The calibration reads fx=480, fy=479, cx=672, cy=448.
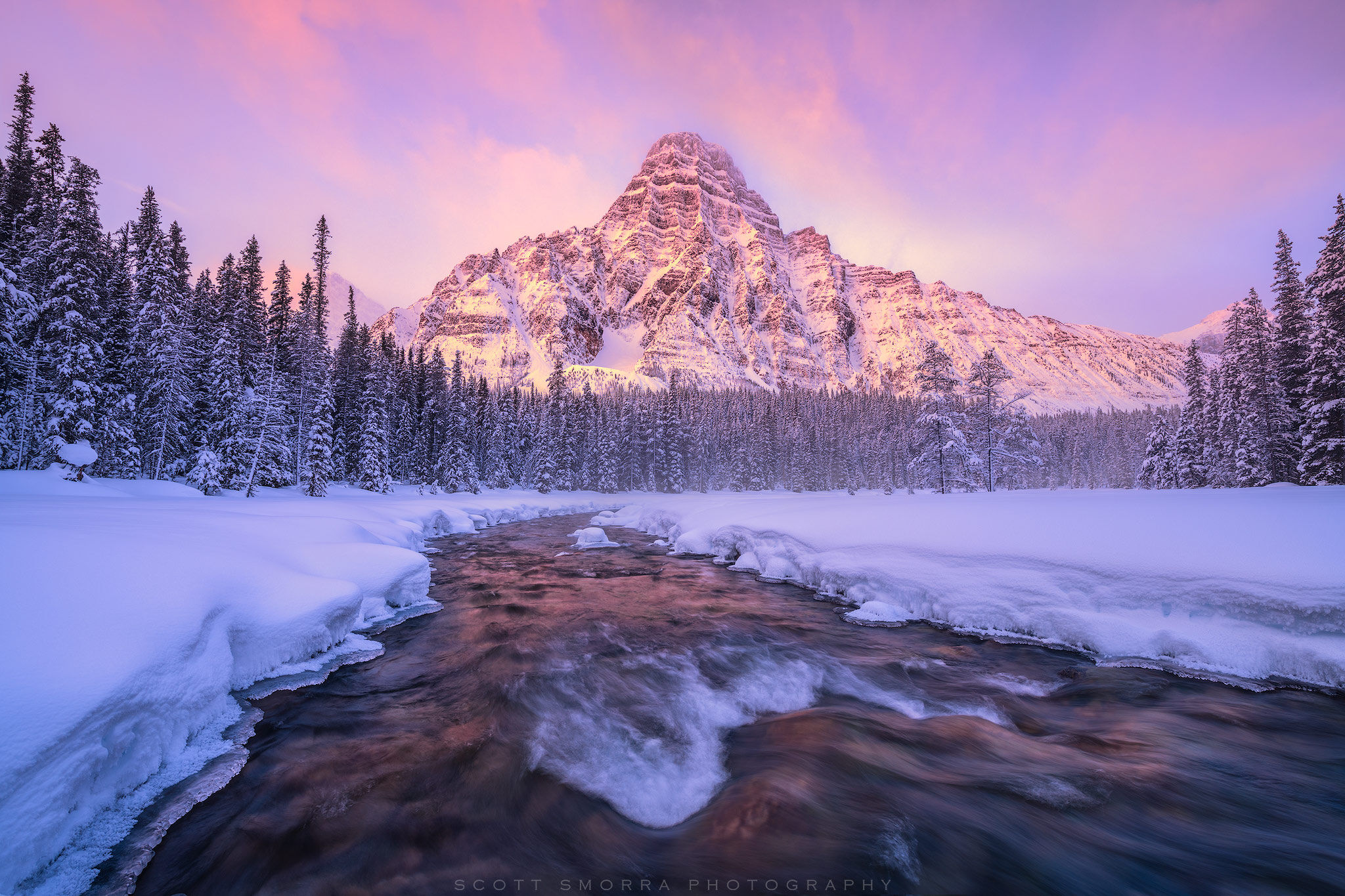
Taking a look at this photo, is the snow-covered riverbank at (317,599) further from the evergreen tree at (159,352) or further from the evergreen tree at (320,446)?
the evergreen tree at (320,446)

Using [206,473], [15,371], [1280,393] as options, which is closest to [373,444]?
[206,473]

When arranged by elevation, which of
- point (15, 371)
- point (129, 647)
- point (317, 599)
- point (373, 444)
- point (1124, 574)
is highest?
point (15, 371)

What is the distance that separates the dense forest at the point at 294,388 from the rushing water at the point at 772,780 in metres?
24.9

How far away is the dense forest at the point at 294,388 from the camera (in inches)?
816

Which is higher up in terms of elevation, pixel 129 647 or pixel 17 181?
pixel 17 181

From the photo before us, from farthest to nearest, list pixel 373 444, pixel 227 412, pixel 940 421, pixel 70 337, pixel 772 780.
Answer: pixel 373 444
pixel 940 421
pixel 227 412
pixel 70 337
pixel 772 780

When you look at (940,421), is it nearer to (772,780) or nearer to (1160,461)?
(1160,461)

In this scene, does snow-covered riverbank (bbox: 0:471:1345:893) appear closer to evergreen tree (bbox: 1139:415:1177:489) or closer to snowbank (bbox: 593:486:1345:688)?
snowbank (bbox: 593:486:1345:688)

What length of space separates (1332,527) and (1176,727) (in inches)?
239

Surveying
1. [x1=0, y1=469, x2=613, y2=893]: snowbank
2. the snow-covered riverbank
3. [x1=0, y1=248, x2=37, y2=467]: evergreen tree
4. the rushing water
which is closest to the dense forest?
[x1=0, y1=248, x2=37, y2=467]: evergreen tree

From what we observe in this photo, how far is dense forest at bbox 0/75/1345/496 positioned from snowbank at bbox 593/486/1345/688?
19802mm

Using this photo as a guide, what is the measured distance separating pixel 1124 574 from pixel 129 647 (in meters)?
13.1

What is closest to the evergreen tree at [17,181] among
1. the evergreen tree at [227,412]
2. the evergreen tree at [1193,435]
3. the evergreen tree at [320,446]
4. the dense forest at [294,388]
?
the dense forest at [294,388]

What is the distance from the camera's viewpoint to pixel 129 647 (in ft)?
14.2
